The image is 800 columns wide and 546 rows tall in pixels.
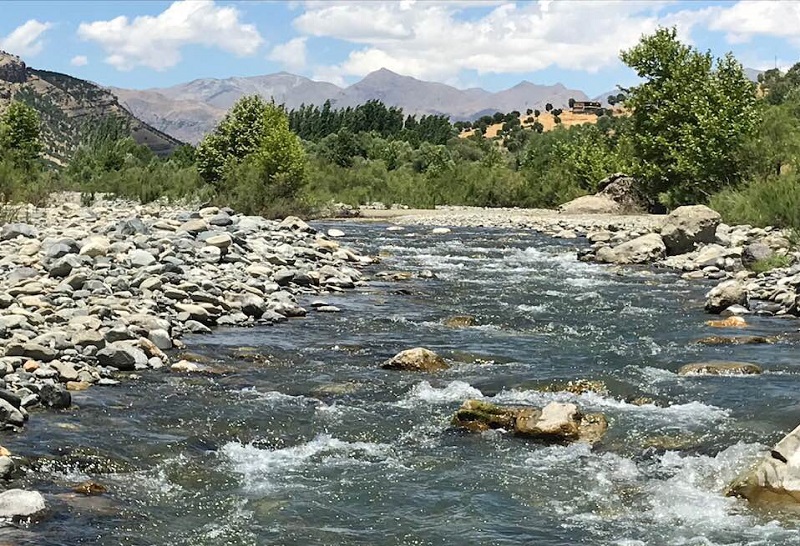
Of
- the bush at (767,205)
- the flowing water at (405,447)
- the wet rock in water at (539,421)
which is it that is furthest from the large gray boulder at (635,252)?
the wet rock in water at (539,421)

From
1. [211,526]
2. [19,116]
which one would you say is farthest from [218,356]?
[19,116]

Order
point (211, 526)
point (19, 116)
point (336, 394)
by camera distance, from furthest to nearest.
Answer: point (19, 116)
point (336, 394)
point (211, 526)

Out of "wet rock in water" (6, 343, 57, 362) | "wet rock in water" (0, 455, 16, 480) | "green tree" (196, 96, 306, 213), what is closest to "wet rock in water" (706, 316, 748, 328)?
"wet rock in water" (6, 343, 57, 362)

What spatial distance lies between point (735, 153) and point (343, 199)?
80.9ft

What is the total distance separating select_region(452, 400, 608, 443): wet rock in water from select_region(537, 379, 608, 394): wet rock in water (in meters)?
1.10

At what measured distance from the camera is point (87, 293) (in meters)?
14.5

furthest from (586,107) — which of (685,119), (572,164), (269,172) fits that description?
(269,172)

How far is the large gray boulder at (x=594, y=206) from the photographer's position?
44.7 m

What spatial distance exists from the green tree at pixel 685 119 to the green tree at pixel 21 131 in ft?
122

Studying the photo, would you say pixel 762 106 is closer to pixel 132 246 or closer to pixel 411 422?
pixel 132 246

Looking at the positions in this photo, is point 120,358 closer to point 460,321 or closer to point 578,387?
point 578,387

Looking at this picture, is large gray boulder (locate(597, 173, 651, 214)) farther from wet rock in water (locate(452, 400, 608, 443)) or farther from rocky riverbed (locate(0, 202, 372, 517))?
wet rock in water (locate(452, 400, 608, 443))

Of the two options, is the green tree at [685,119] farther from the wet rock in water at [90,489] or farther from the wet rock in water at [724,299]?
the wet rock in water at [90,489]

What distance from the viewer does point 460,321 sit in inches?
615
